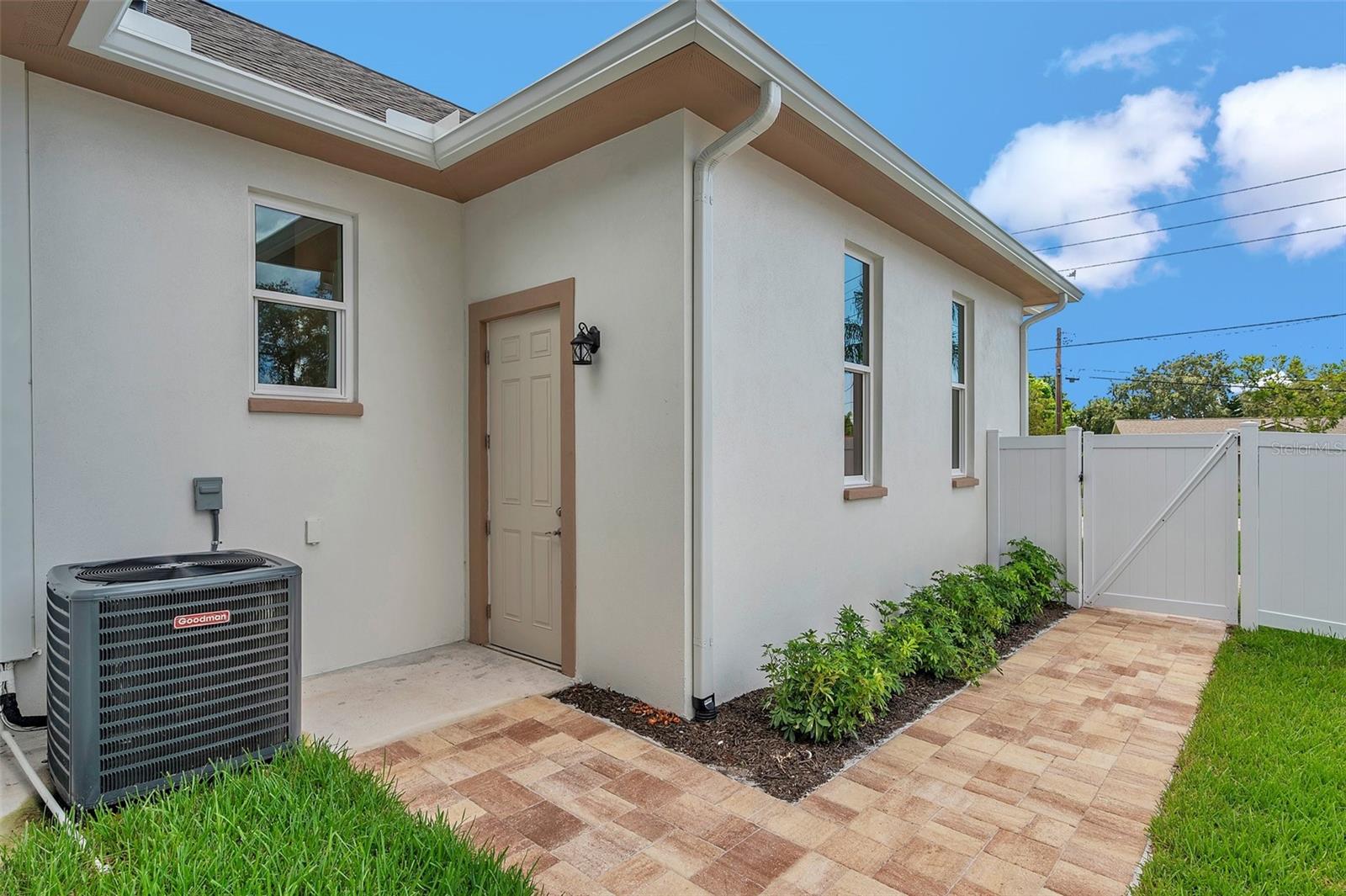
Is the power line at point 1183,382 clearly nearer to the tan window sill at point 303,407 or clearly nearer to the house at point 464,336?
the house at point 464,336

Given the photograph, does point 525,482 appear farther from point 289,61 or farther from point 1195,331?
point 1195,331

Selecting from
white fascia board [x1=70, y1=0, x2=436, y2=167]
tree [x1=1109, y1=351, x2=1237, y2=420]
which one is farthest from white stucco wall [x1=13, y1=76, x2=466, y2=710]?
tree [x1=1109, y1=351, x2=1237, y2=420]

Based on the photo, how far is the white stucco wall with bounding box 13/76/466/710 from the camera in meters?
3.21

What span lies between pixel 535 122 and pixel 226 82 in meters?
1.48

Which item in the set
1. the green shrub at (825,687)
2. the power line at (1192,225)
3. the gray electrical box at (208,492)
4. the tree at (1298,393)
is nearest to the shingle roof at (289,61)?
the gray electrical box at (208,492)

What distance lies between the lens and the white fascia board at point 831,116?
288 centimetres

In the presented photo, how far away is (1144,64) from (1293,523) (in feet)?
99.7

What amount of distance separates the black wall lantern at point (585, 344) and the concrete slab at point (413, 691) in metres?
1.90

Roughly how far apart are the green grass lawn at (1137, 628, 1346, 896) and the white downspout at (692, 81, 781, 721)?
192 cm

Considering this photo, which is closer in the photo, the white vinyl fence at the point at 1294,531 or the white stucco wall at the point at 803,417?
the white stucco wall at the point at 803,417

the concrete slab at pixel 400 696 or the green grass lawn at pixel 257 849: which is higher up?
the green grass lawn at pixel 257 849

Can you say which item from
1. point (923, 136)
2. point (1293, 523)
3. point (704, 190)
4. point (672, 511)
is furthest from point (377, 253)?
point (923, 136)

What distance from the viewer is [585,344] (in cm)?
387

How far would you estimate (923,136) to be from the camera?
44.8 metres
